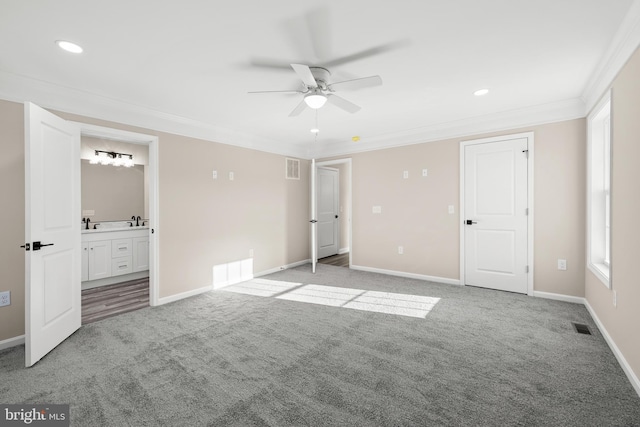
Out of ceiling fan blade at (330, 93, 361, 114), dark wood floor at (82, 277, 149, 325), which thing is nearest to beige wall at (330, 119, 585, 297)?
ceiling fan blade at (330, 93, 361, 114)

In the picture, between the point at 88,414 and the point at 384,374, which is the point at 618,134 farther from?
the point at 88,414

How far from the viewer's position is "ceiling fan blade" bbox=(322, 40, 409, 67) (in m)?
2.22

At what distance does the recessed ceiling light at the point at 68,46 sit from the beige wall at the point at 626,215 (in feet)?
13.1

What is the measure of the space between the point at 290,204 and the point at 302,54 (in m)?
3.58

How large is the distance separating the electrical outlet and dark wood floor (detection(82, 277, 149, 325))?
679mm

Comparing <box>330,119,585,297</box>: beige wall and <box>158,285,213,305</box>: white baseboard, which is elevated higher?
<box>330,119,585,297</box>: beige wall

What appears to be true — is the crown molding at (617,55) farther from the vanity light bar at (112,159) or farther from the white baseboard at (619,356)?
the vanity light bar at (112,159)

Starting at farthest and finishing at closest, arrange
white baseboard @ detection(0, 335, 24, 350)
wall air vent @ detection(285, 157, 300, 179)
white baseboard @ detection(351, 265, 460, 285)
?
wall air vent @ detection(285, 157, 300, 179) → white baseboard @ detection(351, 265, 460, 285) → white baseboard @ detection(0, 335, 24, 350)

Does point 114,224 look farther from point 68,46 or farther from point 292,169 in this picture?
point 68,46

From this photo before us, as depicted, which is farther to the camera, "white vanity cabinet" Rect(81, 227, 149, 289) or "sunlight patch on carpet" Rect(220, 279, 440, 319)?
"white vanity cabinet" Rect(81, 227, 149, 289)

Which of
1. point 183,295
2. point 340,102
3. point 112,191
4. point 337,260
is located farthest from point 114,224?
point 340,102

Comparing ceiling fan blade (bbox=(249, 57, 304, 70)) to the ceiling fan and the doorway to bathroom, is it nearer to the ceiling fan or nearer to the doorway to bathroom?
the ceiling fan

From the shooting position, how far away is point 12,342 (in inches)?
105

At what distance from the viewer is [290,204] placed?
5719 mm
